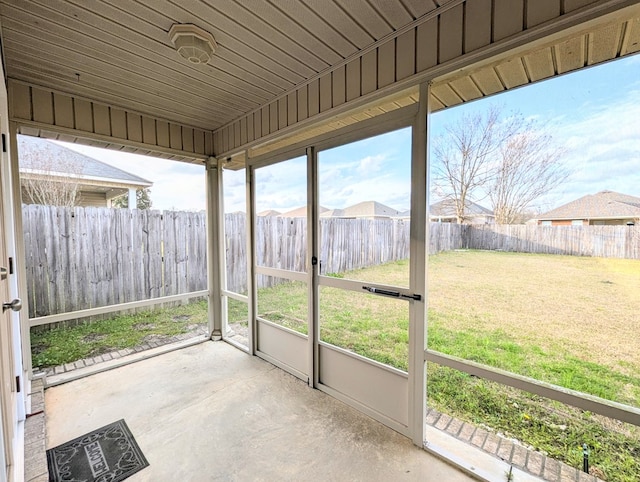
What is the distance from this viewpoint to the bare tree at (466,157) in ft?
6.18

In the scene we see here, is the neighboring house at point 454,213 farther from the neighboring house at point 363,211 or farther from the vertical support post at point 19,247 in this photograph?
the vertical support post at point 19,247

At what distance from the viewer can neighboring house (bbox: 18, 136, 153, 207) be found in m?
3.48

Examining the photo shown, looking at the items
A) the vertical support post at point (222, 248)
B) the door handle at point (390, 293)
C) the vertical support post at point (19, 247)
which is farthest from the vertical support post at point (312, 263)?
the vertical support post at point (19, 247)

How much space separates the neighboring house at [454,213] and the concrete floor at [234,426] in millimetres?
1494

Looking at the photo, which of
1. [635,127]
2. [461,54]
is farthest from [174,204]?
[635,127]

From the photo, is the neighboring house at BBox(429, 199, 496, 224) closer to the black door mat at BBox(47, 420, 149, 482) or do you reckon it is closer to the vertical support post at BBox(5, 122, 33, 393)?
the black door mat at BBox(47, 420, 149, 482)

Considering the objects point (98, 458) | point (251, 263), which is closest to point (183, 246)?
point (251, 263)

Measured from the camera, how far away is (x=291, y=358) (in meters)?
2.74

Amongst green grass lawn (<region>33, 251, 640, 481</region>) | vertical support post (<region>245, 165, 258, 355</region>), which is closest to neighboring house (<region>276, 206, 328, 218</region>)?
vertical support post (<region>245, 165, 258, 355</region>)

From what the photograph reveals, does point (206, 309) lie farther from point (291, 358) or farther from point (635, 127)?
point (635, 127)

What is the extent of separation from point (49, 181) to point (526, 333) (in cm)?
512

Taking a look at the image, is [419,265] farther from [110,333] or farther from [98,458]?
[110,333]

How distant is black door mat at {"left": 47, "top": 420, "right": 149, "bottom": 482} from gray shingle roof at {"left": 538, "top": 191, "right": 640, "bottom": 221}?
2.76 metres

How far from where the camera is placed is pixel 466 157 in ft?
6.52
